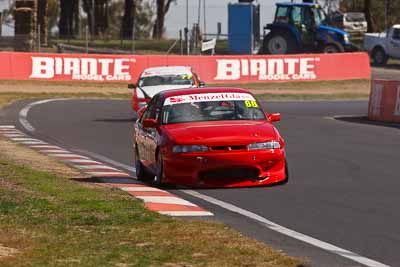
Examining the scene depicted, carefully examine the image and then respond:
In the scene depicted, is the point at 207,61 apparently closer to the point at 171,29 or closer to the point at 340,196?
the point at 171,29

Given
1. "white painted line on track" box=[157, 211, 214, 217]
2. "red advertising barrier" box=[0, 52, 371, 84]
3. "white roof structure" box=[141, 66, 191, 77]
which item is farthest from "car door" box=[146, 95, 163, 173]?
"red advertising barrier" box=[0, 52, 371, 84]

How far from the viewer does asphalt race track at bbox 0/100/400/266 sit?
34.5 feet

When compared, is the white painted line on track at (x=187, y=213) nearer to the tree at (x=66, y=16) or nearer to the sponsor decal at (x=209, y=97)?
the sponsor decal at (x=209, y=97)

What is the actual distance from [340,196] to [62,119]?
18.4 meters

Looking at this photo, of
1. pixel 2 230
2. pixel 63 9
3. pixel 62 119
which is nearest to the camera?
pixel 2 230

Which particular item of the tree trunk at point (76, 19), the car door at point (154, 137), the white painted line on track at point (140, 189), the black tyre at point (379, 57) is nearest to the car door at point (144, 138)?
the car door at point (154, 137)

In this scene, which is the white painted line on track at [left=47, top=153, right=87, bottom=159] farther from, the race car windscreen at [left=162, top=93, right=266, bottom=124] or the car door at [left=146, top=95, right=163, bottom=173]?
the race car windscreen at [left=162, top=93, right=266, bottom=124]

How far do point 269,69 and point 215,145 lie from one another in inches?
1371

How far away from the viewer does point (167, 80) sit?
29.8 m

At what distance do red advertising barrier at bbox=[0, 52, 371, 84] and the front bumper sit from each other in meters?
31.4

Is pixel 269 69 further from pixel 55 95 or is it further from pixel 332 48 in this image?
pixel 55 95

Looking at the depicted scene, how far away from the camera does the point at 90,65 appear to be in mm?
47469

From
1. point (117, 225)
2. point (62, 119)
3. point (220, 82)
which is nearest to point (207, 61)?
point (220, 82)

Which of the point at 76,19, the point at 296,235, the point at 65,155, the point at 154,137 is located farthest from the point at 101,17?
the point at 296,235
